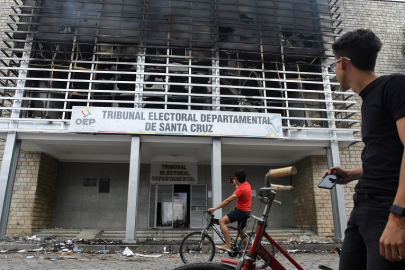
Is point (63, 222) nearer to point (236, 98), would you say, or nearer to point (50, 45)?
point (50, 45)

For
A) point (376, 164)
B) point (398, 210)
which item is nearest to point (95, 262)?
point (376, 164)

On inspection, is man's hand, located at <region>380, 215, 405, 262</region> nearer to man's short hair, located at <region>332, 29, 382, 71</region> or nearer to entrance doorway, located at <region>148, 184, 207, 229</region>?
man's short hair, located at <region>332, 29, 382, 71</region>

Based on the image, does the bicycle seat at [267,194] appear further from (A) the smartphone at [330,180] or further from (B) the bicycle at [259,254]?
(A) the smartphone at [330,180]

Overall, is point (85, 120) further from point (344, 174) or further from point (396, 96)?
point (396, 96)

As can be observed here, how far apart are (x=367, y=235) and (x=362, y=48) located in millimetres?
1081

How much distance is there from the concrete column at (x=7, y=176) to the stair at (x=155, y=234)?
2.24 metres

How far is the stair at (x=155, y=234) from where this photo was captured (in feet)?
37.0

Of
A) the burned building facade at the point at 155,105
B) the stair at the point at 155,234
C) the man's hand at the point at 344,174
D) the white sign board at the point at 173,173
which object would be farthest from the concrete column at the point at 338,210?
the man's hand at the point at 344,174

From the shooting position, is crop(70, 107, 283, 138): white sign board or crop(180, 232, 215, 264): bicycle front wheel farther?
crop(70, 107, 283, 138): white sign board

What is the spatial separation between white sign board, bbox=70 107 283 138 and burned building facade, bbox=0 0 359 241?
3cm

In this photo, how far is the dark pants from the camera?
4.92 ft

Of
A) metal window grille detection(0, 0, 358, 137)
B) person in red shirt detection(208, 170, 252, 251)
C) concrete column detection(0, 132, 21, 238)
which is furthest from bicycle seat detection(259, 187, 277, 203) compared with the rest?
concrete column detection(0, 132, 21, 238)

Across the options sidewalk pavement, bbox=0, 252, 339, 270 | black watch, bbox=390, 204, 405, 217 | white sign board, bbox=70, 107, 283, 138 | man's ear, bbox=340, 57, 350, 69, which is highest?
white sign board, bbox=70, 107, 283, 138

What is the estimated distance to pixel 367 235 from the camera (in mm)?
1582
